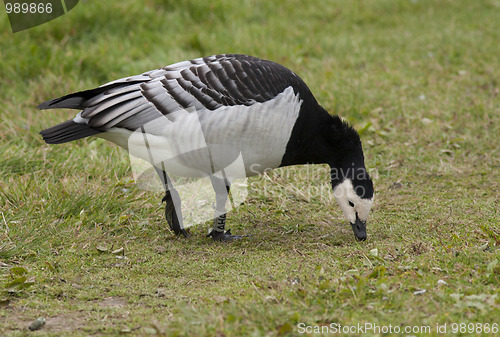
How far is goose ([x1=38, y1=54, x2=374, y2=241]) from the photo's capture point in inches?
185

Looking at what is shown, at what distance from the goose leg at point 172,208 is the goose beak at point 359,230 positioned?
57.6 inches

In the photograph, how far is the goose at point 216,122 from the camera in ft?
15.4

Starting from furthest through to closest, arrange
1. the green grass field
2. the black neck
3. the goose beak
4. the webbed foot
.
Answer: the webbed foot
the black neck
the goose beak
the green grass field

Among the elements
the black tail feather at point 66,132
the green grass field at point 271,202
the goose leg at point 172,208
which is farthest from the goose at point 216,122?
the green grass field at point 271,202

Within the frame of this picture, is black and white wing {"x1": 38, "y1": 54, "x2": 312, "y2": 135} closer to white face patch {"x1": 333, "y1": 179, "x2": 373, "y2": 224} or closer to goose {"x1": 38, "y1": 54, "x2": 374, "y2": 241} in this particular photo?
goose {"x1": 38, "y1": 54, "x2": 374, "y2": 241}

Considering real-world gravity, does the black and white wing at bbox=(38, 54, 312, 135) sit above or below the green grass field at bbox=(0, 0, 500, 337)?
above

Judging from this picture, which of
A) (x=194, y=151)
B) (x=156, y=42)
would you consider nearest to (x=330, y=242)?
(x=194, y=151)

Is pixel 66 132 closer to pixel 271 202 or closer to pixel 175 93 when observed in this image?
pixel 175 93

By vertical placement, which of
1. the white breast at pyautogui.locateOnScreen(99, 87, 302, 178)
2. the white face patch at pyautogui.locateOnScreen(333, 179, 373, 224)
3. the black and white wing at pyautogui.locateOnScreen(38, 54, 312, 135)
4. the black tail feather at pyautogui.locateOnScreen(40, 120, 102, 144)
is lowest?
the white face patch at pyautogui.locateOnScreen(333, 179, 373, 224)

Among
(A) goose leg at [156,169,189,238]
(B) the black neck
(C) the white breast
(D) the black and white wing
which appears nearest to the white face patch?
(B) the black neck

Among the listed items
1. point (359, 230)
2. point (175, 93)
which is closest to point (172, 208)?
point (175, 93)

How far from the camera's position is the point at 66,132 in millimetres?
4727

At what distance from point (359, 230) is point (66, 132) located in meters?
2.49

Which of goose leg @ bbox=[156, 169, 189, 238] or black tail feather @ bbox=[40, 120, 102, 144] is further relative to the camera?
goose leg @ bbox=[156, 169, 189, 238]
